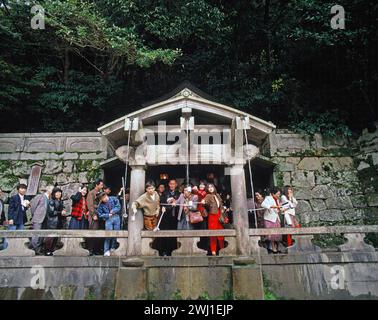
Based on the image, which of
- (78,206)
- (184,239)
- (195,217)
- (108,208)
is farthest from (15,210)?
(195,217)

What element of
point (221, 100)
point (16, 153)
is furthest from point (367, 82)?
point (16, 153)

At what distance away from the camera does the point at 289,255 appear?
6.95 meters

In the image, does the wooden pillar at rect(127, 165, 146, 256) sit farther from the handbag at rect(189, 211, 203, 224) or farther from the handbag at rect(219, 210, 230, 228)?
the handbag at rect(219, 210, 230, 228)

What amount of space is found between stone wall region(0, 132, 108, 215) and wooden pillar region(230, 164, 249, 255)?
5.93 metres

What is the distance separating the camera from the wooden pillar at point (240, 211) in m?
7.01

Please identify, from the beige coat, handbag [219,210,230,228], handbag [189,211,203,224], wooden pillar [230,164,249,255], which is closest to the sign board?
the beige coat

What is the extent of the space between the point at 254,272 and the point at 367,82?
9.20 meters

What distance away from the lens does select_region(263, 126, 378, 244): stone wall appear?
1091 cm

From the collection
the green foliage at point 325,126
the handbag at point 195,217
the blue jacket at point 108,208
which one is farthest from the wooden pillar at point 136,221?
the green foliage at point 325,126

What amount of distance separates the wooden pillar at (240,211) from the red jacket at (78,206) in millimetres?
4160

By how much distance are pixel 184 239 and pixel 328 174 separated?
708 centimetres

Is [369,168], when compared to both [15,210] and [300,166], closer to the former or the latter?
[300,166]

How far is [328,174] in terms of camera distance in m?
11.5

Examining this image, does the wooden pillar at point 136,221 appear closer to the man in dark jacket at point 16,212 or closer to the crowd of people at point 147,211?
the crowd of people at point 147,211
